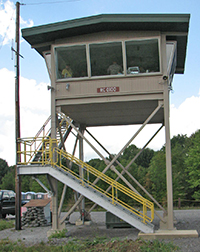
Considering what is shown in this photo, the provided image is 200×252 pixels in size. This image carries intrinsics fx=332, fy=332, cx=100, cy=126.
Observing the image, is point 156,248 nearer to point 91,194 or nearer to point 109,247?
point 109,247

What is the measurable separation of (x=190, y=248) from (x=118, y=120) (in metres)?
8.88

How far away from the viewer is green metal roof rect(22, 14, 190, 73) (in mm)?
13797

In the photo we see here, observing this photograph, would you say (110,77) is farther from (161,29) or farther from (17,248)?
(17,248)

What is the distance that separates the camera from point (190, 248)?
10.8 m

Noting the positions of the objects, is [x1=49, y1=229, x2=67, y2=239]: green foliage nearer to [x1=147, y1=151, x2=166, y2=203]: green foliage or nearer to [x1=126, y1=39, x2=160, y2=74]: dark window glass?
[x1=126, y1=39, x2=160, y2=74]: dark window glass

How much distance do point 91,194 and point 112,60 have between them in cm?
582

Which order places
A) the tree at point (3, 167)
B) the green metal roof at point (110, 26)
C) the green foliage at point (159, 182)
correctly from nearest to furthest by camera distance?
1. the green metal roof at point (110, 26)
2. the green foliage at point (159, 182)
3. the tree at point (3, 167)

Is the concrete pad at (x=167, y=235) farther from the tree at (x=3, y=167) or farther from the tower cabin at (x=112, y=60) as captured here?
the tree at (x=3, y=167)

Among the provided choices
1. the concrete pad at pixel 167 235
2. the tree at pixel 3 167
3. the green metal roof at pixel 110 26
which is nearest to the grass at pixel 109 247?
the concrete pad at pixel 167 235

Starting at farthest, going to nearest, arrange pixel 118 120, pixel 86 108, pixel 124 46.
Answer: pixel 118 120
pixel 86 108
pixel 124 46

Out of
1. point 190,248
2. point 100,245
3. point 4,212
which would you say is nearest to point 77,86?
point 100,245

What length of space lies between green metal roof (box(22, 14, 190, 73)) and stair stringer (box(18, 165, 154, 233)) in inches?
231

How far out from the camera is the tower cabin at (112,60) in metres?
14.1

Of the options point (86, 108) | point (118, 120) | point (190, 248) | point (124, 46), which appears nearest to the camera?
point (190, 248)
